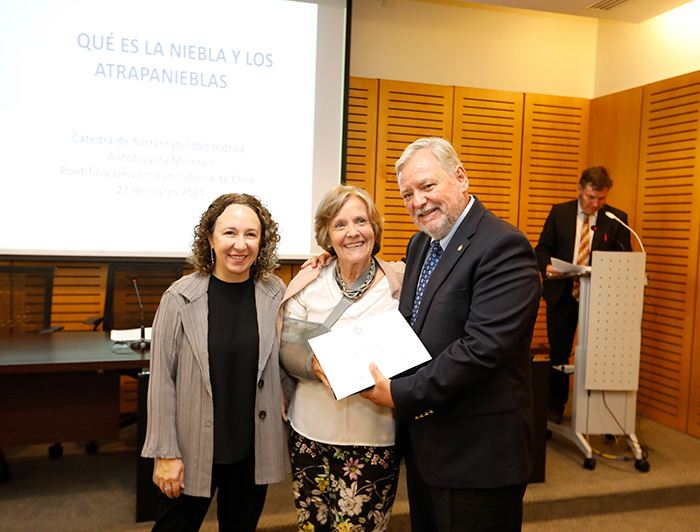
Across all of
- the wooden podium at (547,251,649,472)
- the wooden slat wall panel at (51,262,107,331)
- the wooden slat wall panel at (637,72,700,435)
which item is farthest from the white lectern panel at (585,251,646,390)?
the wooden slat wall panel at (51,262,107,331)

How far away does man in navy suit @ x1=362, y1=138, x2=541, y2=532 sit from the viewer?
1.42 m

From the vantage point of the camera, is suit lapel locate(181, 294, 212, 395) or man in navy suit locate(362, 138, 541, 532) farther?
suit lapel locate(181, 294, 212, 395)

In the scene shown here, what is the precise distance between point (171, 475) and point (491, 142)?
4.36 meters

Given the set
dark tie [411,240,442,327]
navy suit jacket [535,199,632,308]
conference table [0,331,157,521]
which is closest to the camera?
dark tie [411,240,442,327]

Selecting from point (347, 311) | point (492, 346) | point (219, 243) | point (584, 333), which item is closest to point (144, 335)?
point (219, 243)

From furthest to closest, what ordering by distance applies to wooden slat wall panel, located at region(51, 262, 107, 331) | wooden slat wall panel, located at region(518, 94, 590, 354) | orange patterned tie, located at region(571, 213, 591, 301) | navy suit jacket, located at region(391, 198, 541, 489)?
wooden slat wall panel, located at region(518, 94, 590, 354)
wooden slat wall panel, located at region(51, 262, 107, 331)
orange patterned tie, located at region(571, 213, 591, 301)
navy suit jacket, located at region(391, 198, 541, 489)

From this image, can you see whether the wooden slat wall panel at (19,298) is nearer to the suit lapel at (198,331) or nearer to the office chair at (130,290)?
the office chair at (130,290)

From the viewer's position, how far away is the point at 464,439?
1.48 m

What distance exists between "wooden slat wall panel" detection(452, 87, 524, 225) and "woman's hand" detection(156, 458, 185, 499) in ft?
13.2

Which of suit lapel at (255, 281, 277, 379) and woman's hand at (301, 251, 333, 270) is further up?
woman's hand at (301, 251, 333, 270)

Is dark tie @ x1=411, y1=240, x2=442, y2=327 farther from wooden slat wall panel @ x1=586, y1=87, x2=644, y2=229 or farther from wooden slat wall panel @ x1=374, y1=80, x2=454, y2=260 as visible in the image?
wooden slat wall panel @ x1=586, y1=87, x2=644, y2=229

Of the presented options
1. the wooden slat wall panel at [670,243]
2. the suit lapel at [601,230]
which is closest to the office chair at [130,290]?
the suit lapel at [601,230]

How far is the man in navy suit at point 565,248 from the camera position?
12.9 feet

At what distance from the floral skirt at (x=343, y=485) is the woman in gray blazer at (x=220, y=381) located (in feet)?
0.30
